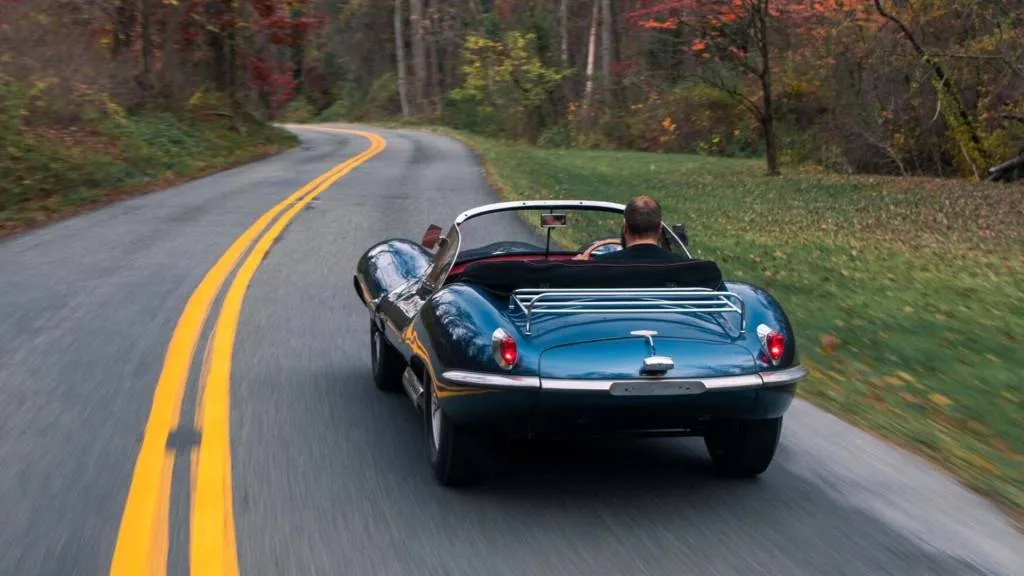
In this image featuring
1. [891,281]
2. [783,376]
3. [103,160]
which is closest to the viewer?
[783,376]

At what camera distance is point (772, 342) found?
5.04m

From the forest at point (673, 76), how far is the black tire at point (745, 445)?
17090 mm

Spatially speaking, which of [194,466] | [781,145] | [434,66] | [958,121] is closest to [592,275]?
[194,466]

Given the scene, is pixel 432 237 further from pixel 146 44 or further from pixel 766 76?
pixel 146 44

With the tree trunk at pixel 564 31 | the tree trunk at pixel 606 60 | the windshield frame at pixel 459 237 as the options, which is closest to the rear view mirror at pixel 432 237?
the windshield frame at pixel 459 237

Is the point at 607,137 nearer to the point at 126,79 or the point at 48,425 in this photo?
the point at 126,79

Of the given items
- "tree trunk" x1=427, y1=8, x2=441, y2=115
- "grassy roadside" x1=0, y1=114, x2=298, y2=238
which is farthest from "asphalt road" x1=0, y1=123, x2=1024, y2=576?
"tree trunk" x1=427, y1=8, x2=441, y2=115

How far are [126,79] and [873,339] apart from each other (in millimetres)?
23847

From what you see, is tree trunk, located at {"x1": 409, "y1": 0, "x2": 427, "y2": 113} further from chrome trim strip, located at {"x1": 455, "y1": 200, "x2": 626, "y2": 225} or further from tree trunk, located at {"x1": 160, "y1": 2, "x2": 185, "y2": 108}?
chrome trim strip, located at {"x1": 455, "y1": 200, "x2": 626, "y2": 225}

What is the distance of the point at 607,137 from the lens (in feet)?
148

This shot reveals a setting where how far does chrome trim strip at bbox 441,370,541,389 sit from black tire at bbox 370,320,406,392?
6.66 ft

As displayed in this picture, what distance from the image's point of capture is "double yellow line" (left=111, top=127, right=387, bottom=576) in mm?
4367

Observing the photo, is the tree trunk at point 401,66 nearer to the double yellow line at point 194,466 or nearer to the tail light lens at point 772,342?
the double yellow line at point 194,466

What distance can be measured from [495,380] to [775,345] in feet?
4.16
